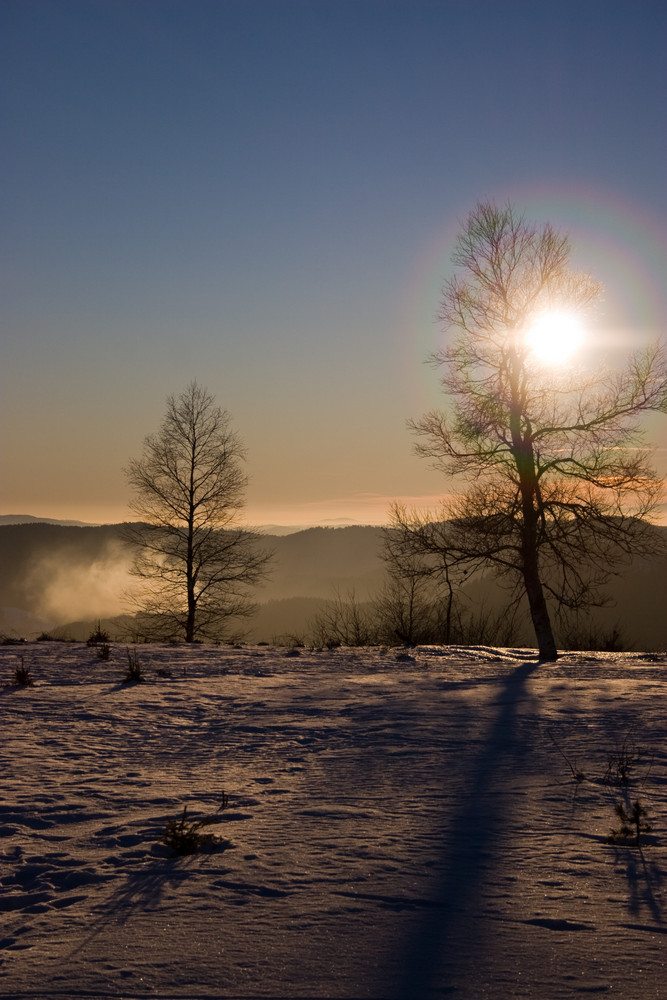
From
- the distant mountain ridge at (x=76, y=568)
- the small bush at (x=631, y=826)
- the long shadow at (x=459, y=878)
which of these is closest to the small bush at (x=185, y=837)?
the long shadow at (x=459, y=878)

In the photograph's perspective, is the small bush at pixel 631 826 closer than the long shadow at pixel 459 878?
No

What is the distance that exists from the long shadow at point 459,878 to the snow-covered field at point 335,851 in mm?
13

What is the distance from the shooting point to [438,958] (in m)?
2.55

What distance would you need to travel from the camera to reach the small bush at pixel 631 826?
3725 millimetres

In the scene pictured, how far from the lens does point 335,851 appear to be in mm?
3598

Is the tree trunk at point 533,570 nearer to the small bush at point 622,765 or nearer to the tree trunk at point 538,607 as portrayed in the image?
the tree trunk at point 538,607

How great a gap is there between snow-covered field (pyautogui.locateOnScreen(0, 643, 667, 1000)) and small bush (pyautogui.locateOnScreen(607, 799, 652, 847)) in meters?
0.04

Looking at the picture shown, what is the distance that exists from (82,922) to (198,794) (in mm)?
1812

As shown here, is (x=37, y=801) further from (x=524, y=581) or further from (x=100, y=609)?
(x=100, y=609)

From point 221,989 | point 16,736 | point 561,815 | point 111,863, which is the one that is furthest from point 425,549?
point 221,989

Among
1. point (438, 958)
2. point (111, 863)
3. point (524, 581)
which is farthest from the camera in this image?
point (524, 581)

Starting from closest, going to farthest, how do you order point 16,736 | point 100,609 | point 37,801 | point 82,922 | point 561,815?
point 82,922, point 561,815, point 37,801, point 16,736, point 100,609

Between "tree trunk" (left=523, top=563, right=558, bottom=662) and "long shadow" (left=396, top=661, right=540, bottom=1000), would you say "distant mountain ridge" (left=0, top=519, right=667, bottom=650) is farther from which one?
"long shadow" (left=396, top=661, right=540, bottom=1000)

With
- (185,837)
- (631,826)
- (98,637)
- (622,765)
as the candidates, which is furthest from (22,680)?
(631,826)
